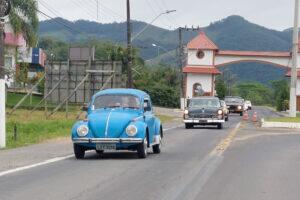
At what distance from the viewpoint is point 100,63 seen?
46031mm

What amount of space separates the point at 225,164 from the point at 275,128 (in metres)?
24.8

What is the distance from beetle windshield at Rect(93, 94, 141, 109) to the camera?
1989 centimetres

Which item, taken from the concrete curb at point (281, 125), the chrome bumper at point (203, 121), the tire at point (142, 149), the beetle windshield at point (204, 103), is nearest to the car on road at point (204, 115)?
the chrome bumper at point (203, 121)

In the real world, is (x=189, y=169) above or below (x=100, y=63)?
below

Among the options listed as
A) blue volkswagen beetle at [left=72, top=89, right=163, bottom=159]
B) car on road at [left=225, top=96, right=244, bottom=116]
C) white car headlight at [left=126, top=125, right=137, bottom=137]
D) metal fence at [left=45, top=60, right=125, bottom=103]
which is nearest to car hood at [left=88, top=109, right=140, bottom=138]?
blue volkswagen beetle at [left=72, top=89, right=163, bottom=159]

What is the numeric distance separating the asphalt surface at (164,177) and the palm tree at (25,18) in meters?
29.4

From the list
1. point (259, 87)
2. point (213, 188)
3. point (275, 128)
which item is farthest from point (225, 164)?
point (259, 87)

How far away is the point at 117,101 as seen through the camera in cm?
2003

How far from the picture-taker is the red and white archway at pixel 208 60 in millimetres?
87125

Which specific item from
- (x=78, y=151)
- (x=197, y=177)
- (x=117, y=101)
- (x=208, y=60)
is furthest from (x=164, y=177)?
(x=208, y=60)

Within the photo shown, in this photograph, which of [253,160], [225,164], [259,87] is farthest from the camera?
[259,87]

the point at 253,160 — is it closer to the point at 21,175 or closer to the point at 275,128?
the point at 21,175

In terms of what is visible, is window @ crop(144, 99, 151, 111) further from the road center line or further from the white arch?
the white arch

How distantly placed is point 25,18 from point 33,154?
31.0 metres
